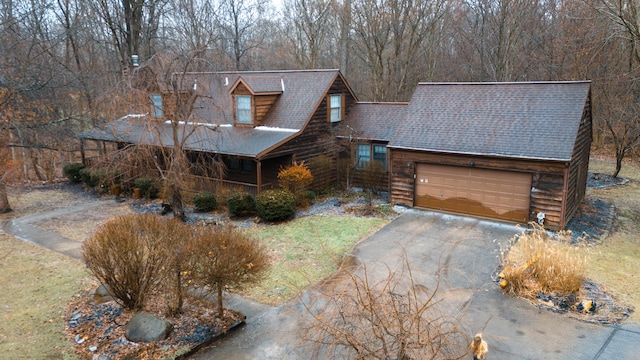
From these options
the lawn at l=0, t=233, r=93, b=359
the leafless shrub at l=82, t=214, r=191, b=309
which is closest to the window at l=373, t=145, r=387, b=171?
the leafless shrub at l=82, t=214, r=191, b=309

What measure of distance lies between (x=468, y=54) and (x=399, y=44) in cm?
639

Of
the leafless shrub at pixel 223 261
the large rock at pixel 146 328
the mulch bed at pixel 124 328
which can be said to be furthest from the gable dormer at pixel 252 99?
the large rock at pixel 146 328

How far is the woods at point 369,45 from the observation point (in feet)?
73.6

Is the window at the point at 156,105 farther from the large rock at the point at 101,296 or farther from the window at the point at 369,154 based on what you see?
the window at the point at 369,154

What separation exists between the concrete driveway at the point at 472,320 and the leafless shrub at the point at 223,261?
1063 millimetres

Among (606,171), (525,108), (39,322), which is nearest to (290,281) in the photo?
(39,322)

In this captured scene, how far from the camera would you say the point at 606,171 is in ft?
80.6

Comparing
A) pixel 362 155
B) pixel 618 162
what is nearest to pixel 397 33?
pixel 362 155

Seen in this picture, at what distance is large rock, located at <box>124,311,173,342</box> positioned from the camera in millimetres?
8328

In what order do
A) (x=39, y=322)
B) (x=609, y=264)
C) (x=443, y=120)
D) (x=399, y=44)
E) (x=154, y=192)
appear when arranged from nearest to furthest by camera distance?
(x=39, y=322), (x=609, y=264), (x=443, y=120), (x=154, y=192), (x=399, y=44)

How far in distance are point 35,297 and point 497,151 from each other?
14.1 m

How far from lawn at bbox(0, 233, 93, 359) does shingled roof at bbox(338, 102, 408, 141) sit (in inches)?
515

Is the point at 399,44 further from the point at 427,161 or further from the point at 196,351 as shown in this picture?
the point at 196,351

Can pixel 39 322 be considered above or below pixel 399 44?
below
